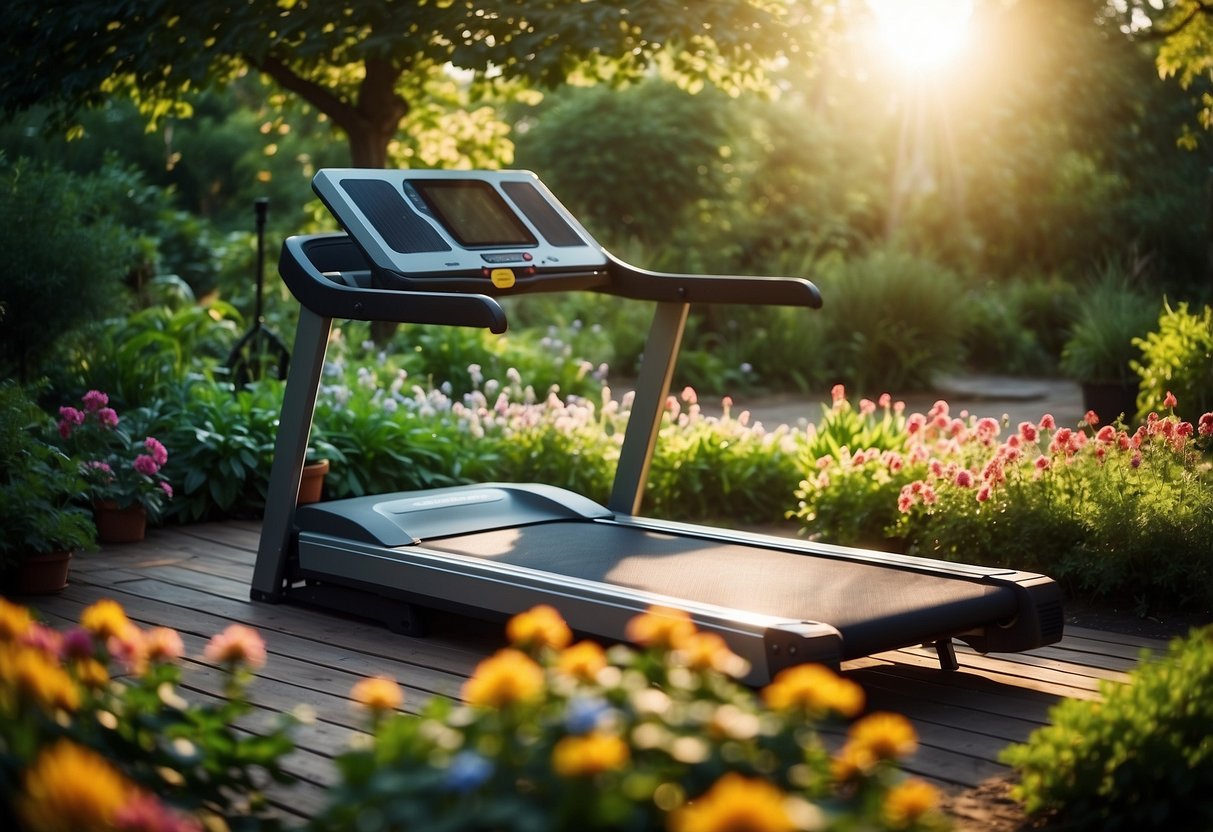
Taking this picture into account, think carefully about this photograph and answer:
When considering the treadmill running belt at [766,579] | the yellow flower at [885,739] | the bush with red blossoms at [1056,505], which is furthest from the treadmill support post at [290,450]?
the yellow flower at [885,739]

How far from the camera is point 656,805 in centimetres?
157

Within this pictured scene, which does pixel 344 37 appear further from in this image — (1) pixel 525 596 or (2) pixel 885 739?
(2) pixel 885 739

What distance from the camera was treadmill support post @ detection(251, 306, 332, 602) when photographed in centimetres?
381

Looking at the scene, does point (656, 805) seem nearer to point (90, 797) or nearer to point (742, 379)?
point (90, 797)

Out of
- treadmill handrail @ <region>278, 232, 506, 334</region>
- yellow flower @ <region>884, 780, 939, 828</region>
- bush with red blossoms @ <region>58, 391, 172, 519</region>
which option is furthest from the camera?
bush with red blossoms @ <region>58, 391, 172, 519</region>

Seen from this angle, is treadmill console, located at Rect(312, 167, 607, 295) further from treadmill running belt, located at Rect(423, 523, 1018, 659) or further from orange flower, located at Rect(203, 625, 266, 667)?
orange flower, located at Rect(203, 625, 266, 667)

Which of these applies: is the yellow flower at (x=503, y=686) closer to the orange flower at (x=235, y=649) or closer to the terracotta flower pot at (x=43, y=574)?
the orange flower at (x=235, y=649)

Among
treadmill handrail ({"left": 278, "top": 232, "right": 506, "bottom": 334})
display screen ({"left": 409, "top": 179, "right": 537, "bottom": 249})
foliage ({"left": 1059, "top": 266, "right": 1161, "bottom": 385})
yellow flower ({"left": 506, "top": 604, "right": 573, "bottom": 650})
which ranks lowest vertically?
yellow flower ({"left": 506, "top": 604, "right": 573, "bottom": 650})

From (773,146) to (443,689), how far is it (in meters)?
12.6

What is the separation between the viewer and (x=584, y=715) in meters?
1.57

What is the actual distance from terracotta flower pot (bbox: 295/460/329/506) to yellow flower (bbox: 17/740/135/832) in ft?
11.8

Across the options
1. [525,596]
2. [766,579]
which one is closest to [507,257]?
[525,596]

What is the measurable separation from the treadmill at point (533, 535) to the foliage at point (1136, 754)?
0.62 m

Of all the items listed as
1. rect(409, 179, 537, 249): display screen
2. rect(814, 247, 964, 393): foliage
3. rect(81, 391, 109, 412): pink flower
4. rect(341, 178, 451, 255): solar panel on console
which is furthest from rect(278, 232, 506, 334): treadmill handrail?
rect(814, 247, 964, 393): foliage
